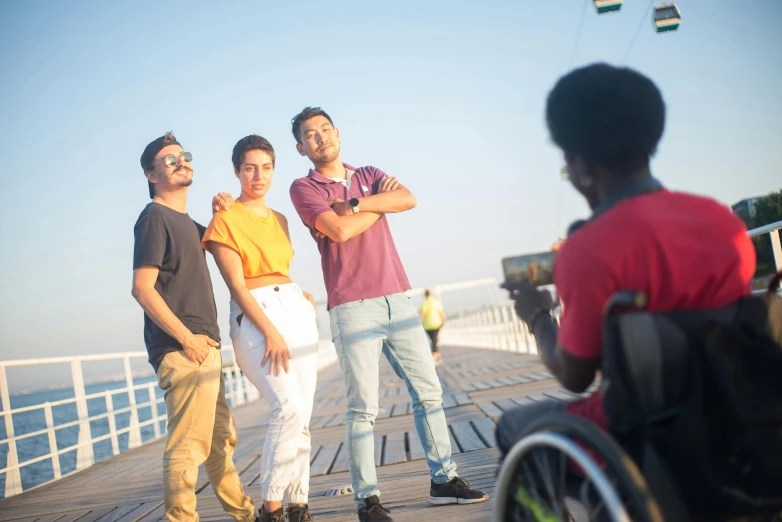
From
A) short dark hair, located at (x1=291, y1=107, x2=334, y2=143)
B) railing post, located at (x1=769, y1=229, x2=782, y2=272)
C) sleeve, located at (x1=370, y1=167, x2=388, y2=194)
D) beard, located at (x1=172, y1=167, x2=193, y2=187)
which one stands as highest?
short dark hair, located at (x1=291, y1=107, x2=334, y2=143)

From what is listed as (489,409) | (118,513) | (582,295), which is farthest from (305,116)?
(489,409)

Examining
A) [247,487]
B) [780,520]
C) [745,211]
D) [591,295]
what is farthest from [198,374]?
[745,211]

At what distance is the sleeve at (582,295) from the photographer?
1121 millimetres

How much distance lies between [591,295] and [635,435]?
0.80ft

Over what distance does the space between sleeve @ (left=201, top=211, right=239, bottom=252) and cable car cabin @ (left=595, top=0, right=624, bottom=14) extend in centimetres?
613

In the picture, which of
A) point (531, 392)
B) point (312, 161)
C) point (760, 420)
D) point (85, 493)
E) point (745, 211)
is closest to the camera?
point (760, 420)

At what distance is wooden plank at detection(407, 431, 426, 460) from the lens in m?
3.64

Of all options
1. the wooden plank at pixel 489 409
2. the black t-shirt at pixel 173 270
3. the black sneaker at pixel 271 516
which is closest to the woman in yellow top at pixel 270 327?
the black sneaker at pixel 271 516

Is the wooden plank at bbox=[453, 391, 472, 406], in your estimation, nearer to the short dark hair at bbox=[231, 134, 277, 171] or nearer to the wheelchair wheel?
the short dark hair at bbox=[231, 134, 277, 171]

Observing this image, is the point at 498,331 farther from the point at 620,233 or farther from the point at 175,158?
the point at 620,233

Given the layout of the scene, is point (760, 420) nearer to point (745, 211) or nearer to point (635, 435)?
point (635, 435)

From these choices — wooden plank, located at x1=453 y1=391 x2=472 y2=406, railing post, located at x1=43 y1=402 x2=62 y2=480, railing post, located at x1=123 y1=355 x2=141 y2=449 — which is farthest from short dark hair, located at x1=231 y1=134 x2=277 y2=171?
railing post, located at x1=123 y1=355 x2=141 y2=449

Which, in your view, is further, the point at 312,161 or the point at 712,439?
the point at 312,161

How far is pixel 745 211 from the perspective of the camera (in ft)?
130
